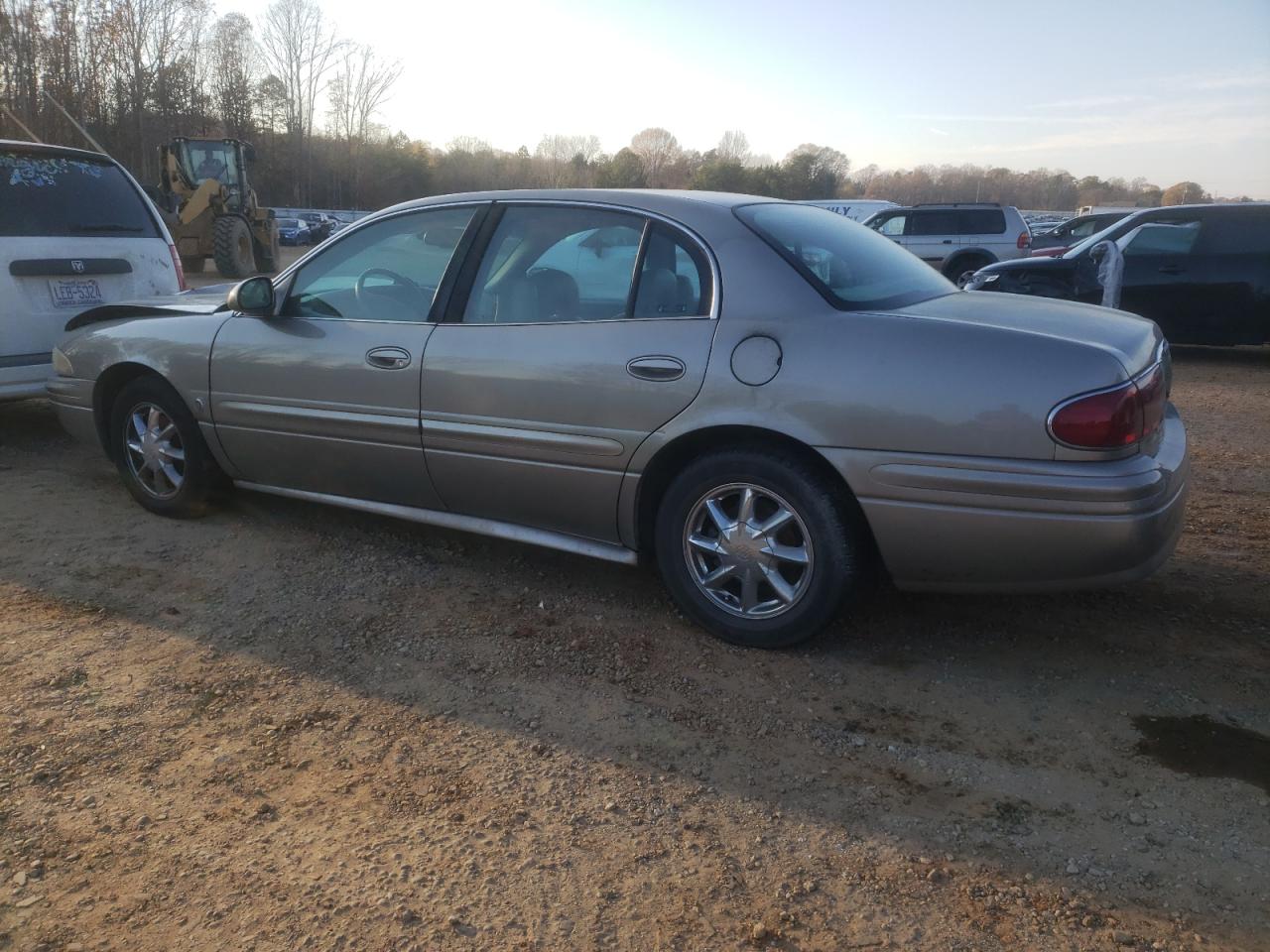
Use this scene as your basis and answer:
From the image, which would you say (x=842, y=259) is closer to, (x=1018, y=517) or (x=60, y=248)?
(x=1018, y=517)

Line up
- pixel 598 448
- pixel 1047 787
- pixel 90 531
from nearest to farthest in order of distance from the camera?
pixel 1047 787 < pixel 598 448 < pixel 90 531

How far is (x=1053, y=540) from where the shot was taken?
9.39ft

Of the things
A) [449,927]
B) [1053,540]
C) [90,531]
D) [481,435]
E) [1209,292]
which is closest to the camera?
[449,927]

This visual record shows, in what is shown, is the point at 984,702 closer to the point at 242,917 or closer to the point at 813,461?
the point at 813,461

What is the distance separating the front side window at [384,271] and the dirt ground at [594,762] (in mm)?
1075

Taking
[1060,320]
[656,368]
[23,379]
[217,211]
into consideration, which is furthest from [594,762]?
[217,211]

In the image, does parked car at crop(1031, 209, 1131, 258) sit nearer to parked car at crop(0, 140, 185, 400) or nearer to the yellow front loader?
the yellow front loader

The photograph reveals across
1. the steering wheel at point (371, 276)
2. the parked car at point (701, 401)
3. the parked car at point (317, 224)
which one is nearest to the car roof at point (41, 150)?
the parked car at point (701, 401)

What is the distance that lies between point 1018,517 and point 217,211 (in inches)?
753

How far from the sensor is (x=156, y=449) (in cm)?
471

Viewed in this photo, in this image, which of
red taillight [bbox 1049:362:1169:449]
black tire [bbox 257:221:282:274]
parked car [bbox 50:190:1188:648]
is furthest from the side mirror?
black tire [bbox 257:221:282:274]

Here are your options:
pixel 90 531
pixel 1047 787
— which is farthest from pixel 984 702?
pixel 90 531

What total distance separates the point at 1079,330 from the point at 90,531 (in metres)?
4.28

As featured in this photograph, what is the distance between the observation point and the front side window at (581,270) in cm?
344
